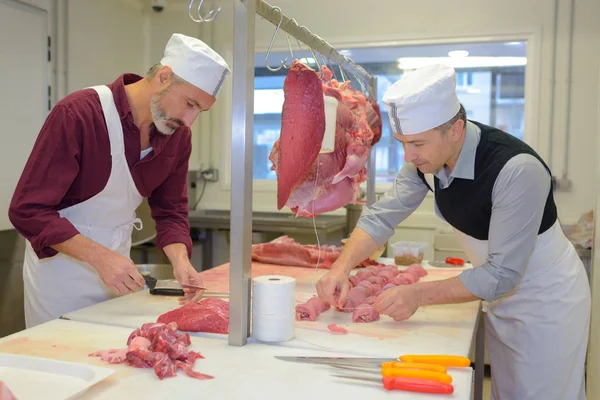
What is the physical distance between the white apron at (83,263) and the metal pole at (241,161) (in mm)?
735

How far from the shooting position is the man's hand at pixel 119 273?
1738 mm

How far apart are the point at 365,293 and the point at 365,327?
27 cm

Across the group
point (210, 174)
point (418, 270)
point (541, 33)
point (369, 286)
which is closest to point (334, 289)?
point (369, 286)

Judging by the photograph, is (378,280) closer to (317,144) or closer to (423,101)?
(317,144)

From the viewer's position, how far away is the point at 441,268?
2.77 meters

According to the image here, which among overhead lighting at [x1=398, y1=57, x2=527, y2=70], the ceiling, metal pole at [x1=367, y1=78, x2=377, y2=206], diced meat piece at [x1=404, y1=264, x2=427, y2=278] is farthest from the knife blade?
the ceiling

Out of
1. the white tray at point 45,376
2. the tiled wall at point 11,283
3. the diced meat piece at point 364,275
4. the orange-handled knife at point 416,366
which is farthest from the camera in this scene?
the tiled wall at point 11,283

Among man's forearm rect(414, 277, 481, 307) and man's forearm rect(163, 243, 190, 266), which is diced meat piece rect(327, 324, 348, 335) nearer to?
man's forearm rect(414, 277, 481, 307)

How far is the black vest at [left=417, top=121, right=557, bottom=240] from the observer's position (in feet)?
5.95

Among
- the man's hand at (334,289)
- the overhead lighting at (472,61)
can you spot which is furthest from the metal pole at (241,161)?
the overhead lighting at (472,61)

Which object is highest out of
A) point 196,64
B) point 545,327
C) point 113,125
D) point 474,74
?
point 474,74

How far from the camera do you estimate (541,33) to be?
14.3 feet

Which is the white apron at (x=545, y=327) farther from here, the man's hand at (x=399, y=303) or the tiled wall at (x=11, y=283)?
the tiled wall at (x=11, y=283)

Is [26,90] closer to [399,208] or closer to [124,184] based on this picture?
[124,184]
